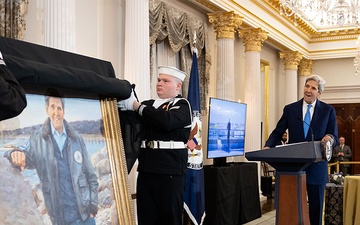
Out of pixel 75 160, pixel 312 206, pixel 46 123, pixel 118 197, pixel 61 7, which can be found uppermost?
pixel 61 7

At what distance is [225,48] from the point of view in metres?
8.96

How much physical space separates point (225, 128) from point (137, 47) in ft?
6.82

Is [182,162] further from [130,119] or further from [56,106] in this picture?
[56,106]

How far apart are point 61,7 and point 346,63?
12.1 metres

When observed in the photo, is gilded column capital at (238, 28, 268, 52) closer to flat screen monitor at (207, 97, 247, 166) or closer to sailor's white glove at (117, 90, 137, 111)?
flat screen monitor at (207, 97, 247, 166)

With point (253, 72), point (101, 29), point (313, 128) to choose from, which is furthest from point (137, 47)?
point (253, 72)

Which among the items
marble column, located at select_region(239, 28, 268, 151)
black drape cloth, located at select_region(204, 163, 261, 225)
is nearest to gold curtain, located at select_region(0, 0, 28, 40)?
black drape cloth, located at select_region(204, 163, 261, 225)

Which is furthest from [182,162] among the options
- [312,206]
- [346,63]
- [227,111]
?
[346,63]

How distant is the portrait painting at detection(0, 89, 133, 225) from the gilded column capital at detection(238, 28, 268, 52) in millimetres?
8264

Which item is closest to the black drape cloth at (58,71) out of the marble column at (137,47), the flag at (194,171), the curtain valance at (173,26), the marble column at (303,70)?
the flag at (194,171)

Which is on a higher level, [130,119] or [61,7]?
[61,7]

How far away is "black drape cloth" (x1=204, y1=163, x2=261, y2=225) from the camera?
605 centimetres

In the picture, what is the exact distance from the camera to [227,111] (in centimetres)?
698

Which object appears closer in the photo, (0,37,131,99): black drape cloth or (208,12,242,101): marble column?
(0,37,131,99): black drape cloth
